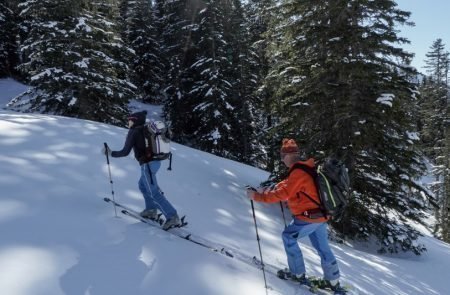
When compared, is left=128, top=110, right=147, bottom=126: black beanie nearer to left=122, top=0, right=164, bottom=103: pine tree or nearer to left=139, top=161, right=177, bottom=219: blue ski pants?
left=139, top=161, right=177, bottom=219: blue ski pants

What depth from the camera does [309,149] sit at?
38.3ft

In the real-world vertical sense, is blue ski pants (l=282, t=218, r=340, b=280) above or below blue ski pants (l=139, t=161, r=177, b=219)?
below

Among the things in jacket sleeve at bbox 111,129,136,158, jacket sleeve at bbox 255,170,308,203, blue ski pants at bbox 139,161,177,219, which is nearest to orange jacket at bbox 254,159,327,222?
jacket sleeve at bbox 255,170,308,203

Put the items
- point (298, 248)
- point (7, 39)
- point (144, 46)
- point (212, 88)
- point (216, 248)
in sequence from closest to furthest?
point (298, 248), point (216, 248), point (212, 88), point (144, 46), point (7, 39)

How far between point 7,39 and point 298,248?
41.7m

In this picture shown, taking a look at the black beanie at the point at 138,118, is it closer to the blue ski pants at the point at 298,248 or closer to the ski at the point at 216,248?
the ski at the point at 216,248

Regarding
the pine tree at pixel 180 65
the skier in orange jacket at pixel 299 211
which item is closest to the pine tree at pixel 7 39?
the pine tree at pixel 180 65

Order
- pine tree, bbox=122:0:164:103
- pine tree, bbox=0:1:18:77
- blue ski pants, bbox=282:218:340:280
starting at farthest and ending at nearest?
pine tree, bbox=122:0:164:103 < pine tree, bbox=0:1:18:77 < blue ski pants, bbox=282:218:340:280

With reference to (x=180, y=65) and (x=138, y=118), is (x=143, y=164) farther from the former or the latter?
(x=180, y=65)

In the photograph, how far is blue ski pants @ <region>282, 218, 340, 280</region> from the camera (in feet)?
20.3

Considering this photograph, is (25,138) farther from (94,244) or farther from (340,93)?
(340,93)

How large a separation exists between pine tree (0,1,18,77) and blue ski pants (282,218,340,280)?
39419 millimetres

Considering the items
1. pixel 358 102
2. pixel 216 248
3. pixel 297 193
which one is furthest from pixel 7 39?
pixel 297 193

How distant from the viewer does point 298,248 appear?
637 centimetres
